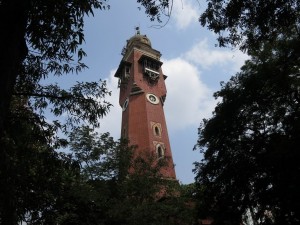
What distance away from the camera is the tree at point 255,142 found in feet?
42.2

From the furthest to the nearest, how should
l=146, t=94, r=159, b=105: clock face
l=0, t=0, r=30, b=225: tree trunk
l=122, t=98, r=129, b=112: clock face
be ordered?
l=122, t=98, r=129, b=112: clock face, l=146, t=94, r=159, b=105: clock face, l=0, t=0, r=30, b=225: tree trunk

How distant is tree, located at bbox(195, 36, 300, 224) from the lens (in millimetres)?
12875

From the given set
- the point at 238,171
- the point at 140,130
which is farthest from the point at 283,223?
the point at 140,130

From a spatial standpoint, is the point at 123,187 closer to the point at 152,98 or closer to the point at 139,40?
the point at 152,98

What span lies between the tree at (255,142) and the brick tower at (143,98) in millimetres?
17048

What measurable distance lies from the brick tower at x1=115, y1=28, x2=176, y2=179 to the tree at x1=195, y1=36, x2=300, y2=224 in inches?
671

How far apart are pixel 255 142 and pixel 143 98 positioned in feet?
81.1

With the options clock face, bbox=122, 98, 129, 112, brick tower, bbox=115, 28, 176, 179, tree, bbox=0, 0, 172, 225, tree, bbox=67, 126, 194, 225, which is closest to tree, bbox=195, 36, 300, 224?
tree, bbox=67, 126, 194, 225

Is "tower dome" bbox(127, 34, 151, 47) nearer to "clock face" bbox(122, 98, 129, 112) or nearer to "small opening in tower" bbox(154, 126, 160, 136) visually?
"clock face" bbox(122, 98, 129, 112)

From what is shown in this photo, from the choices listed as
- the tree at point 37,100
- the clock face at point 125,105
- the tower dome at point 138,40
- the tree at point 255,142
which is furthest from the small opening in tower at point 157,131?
the tree at point 37,100

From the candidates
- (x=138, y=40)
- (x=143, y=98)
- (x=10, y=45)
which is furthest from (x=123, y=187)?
(x=138, y=40)

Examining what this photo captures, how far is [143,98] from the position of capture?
3838 cm

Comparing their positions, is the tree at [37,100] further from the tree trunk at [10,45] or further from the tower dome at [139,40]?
the tower dome at [139,40]

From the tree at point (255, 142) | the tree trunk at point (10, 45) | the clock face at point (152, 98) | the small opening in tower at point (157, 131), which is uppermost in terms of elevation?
the clock face at point (152, 98)
